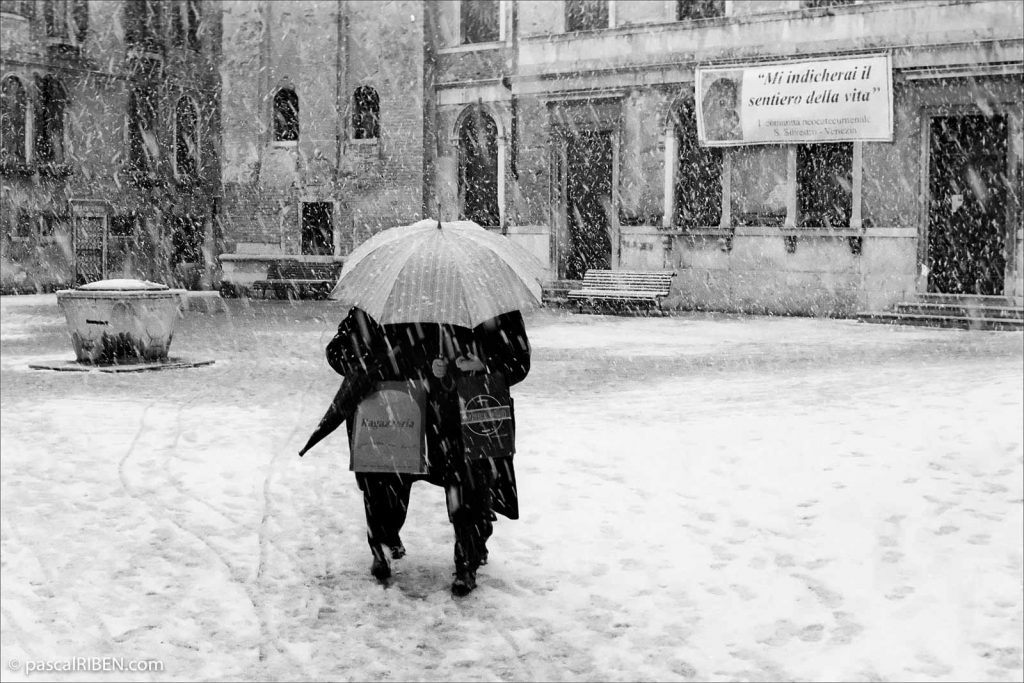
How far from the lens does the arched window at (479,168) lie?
89.6 ft

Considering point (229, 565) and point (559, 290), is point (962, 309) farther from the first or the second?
point (229, 565)

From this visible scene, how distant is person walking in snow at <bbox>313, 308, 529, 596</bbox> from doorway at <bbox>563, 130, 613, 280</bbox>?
67.1ft

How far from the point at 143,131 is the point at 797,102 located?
736 inches

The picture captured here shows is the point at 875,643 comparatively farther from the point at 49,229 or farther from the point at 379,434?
the point at 49,229

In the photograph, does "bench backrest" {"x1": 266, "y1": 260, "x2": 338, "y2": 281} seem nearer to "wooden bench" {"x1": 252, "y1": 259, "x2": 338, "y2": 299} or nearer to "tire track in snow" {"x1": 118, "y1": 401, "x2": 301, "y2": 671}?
"wooden bench" {"x1": 252, "y1": 259, "x2": 338, "y2": 299}

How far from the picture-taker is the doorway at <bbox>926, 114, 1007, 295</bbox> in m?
20.8

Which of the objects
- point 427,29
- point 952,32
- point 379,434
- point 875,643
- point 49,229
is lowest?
point 875,643

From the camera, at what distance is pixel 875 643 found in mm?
4652

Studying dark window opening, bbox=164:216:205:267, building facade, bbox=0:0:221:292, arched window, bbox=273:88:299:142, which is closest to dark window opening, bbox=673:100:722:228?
arched window, bbox=273:88:299:142

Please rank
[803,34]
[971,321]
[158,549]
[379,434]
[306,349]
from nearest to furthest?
[379,434] → [158,549] → [306,349] → [971,321] → [803,34]

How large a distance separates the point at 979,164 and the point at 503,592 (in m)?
18.1

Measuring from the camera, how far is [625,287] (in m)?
23.0

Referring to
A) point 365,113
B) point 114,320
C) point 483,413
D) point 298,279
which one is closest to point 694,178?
point 365,113

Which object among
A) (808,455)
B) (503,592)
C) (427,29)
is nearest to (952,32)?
(427,29)
